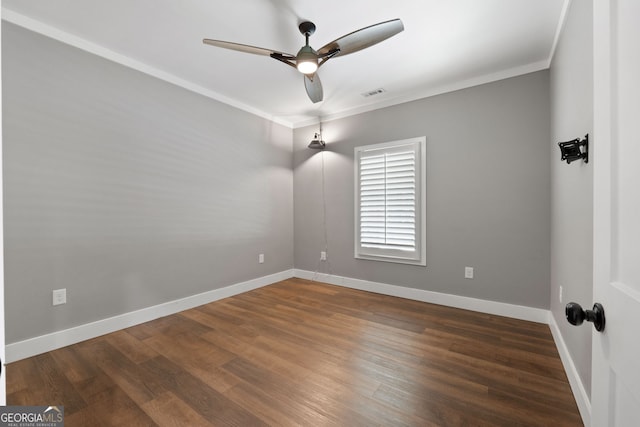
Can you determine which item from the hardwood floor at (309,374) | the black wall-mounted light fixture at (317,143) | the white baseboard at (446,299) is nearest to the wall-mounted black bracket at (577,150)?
the hardwood floor at (309,374)

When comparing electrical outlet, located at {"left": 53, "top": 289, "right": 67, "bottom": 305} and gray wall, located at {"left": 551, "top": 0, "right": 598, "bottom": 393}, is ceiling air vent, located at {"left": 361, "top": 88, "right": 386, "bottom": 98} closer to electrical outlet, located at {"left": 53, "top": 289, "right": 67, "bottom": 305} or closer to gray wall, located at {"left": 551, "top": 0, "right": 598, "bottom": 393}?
gray wall, located at {"left": 551, "top": 0, "right": 598, "bottom": 393}

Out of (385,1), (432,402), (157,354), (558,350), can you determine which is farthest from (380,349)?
(385,1)

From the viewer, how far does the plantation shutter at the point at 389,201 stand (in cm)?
343

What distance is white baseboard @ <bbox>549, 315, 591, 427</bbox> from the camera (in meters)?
1.48

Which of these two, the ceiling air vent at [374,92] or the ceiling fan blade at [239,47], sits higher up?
the ceiling air vent at [374,92]

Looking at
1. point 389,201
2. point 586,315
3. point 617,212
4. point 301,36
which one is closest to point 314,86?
point 301,36

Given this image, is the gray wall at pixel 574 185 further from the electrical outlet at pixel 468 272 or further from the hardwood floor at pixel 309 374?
the electrical outlet at pixel 468 272

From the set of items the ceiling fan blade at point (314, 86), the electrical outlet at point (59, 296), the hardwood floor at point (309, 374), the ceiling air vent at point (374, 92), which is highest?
the ceiling air vent at point (374, 92)

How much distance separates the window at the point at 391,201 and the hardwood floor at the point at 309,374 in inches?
37.3

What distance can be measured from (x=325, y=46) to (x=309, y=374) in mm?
2300

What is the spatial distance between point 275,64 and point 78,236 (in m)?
2.35

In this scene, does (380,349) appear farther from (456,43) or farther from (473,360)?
(456,43)

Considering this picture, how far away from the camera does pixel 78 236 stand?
238 centimetres

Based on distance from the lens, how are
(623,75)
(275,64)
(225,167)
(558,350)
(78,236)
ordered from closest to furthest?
(623,75) < (558,350) < (78,236) < (275,64) < (225,167)
